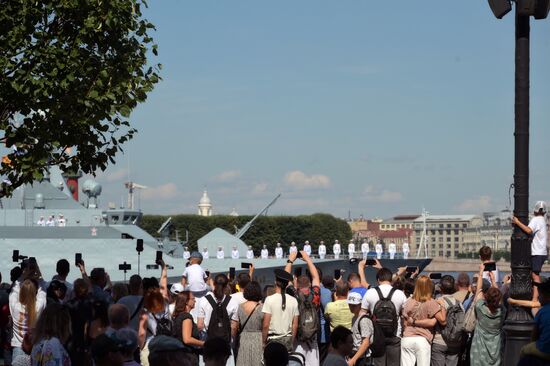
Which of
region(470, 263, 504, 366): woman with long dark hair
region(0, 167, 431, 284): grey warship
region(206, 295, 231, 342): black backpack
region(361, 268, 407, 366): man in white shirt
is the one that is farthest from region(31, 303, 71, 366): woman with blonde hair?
region(0, 167, 431, 284): grey warship

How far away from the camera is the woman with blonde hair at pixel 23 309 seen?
435 inches

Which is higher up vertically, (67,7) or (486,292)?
(67,7)

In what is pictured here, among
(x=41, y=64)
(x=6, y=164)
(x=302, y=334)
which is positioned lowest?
(x=302, y=334)

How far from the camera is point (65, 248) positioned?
45.8m

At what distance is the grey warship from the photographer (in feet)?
149

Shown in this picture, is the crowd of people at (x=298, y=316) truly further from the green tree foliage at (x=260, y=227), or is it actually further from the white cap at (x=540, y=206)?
the green tree foliage at (x=260, y=227)

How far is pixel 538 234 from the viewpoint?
12.8 metres

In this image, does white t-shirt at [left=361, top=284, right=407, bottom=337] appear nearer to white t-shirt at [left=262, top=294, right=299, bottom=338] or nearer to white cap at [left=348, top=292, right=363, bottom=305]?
white cap at [left=348, top=292, right=363, bottom=305]

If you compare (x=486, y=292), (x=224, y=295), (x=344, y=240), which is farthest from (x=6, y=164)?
(x=344, y=240)

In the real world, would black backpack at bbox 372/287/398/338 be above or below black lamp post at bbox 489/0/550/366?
below

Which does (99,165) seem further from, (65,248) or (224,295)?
(65,248)

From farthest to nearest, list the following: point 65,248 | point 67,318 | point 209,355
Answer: point 65,248 → point 67,318 → point 209,355

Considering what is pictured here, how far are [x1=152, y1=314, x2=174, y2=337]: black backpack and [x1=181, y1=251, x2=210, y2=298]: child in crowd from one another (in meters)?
2.84

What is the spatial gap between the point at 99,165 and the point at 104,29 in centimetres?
211
